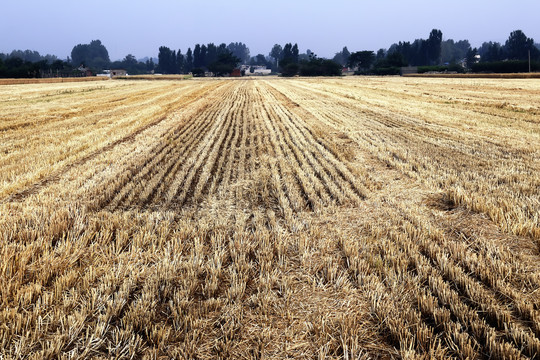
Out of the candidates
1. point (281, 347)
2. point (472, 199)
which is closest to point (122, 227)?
point (281, 347)

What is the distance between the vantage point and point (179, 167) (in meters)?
7.60

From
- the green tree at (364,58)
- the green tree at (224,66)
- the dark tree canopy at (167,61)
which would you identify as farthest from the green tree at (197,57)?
the green tree at (364,58)

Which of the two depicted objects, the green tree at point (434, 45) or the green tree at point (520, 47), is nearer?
the green tree at point (520, 47)

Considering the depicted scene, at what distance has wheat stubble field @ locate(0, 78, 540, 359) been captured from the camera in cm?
246

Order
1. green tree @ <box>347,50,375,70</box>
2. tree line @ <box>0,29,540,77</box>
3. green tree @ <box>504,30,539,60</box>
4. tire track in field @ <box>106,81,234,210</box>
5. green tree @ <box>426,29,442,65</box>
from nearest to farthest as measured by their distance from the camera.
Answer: tire track in field @ <box>106,81,234,210</box>, tree line @ <box>0,29,540,77</box>, green tree @ <box>504,30,539,60</box>, green tree @ <box>347,50,375,70</box>, green tree @ <box>426,29,442,65</box>

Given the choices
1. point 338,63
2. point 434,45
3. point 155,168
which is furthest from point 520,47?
point 155,168

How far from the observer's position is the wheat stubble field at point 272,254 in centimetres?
246

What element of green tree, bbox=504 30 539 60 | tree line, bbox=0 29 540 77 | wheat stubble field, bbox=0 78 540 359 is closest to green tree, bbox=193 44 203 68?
tree line, bbox=0 29 540 77

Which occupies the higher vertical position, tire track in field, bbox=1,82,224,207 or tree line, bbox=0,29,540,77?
tree line, bbox=0,29,540,77

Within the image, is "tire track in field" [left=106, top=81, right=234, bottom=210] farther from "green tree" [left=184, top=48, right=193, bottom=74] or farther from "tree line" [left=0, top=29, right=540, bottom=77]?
"green tree" [left=184, top=48, right=193, bottom=74]

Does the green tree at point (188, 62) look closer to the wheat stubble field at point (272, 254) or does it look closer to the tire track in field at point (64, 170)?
the tire track in field at point (64, 170)

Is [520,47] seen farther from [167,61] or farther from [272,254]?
[167,61]

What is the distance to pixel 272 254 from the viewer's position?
3.73 m

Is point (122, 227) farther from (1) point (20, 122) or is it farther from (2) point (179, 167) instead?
(1) point (20, 122)
